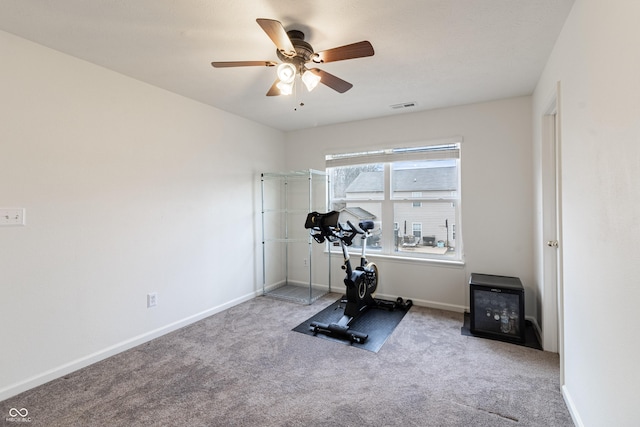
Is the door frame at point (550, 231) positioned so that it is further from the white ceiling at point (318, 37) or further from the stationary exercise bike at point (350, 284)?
the stationary exercise bike at point (350, 284)

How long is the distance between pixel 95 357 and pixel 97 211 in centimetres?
121

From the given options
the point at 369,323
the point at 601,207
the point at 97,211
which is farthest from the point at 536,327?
the point at 97,211

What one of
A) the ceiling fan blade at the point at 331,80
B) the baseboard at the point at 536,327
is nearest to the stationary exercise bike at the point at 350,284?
the baseboard at the point at 536,327

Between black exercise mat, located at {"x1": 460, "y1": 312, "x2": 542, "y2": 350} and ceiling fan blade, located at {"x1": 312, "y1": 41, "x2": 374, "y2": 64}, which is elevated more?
ceiling fan blade, located at {"x1": 312, "y1": 41, "x2": 374, "y2": 64}

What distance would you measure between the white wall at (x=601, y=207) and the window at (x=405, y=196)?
1.75 meters

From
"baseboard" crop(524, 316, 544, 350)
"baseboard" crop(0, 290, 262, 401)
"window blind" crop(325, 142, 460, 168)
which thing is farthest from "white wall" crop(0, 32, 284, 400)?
"baseboard" crop(524, 316, 544, 350)

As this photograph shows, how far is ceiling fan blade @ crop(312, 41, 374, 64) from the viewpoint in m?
1.72

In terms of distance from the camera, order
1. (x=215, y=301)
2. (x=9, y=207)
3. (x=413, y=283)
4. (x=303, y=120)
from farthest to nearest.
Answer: (x=303, y=120) → (x=413, y=283) → (x=215, y=301) → (x=9, y=207)

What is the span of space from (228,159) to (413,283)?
2859mm

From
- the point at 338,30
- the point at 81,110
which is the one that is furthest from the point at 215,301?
the point at 338,30

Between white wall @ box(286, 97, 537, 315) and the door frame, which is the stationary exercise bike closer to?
white wall @ box(286, 97, 537, 315)

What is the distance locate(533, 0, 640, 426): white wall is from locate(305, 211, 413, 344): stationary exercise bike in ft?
5.47

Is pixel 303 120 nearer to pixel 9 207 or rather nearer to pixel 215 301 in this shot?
pixel 215 301

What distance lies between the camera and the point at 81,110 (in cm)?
240
